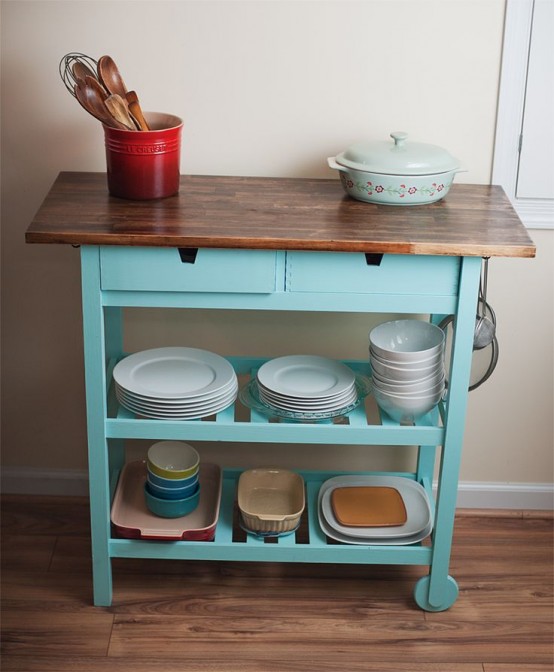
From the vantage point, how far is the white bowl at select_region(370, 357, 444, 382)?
7.54ft

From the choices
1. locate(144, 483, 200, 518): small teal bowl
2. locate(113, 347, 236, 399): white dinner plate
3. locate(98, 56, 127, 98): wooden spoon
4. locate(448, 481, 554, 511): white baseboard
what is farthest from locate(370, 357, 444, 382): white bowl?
locate(98, 56, 127, 98): wooden spoon

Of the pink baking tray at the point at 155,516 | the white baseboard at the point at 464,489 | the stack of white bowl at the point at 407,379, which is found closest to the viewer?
the stack of white bowl at the point at 407,379

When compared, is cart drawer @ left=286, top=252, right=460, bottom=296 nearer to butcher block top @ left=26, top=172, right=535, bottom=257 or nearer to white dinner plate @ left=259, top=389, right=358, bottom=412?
butcher block top @ left=26, top=172, right=535, bottom=257

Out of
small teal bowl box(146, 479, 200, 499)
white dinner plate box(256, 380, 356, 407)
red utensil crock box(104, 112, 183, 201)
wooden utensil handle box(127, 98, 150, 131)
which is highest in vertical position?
wooden utensil handle box(127, 98, 150, 131)

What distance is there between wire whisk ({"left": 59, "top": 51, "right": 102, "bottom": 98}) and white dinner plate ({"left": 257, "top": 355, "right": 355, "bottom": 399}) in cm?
84

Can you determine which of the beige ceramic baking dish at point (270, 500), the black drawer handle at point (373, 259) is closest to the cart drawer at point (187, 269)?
the black drawer handle at point (373, 259)

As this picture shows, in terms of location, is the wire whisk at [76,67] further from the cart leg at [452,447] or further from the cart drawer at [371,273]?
the cart leg at [452,447]

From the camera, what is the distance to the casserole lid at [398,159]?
7.40 feet

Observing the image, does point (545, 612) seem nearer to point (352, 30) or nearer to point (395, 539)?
point (395, 539)

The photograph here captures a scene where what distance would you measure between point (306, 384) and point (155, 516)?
0.54 metres

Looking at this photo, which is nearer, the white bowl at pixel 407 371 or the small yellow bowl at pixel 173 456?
the white bowl at pixel 407 371

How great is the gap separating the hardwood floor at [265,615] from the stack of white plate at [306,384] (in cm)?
57

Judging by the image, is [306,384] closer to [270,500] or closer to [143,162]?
[270,500]

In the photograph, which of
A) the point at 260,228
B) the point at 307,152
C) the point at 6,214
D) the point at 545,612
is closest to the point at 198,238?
the point at 260,228
